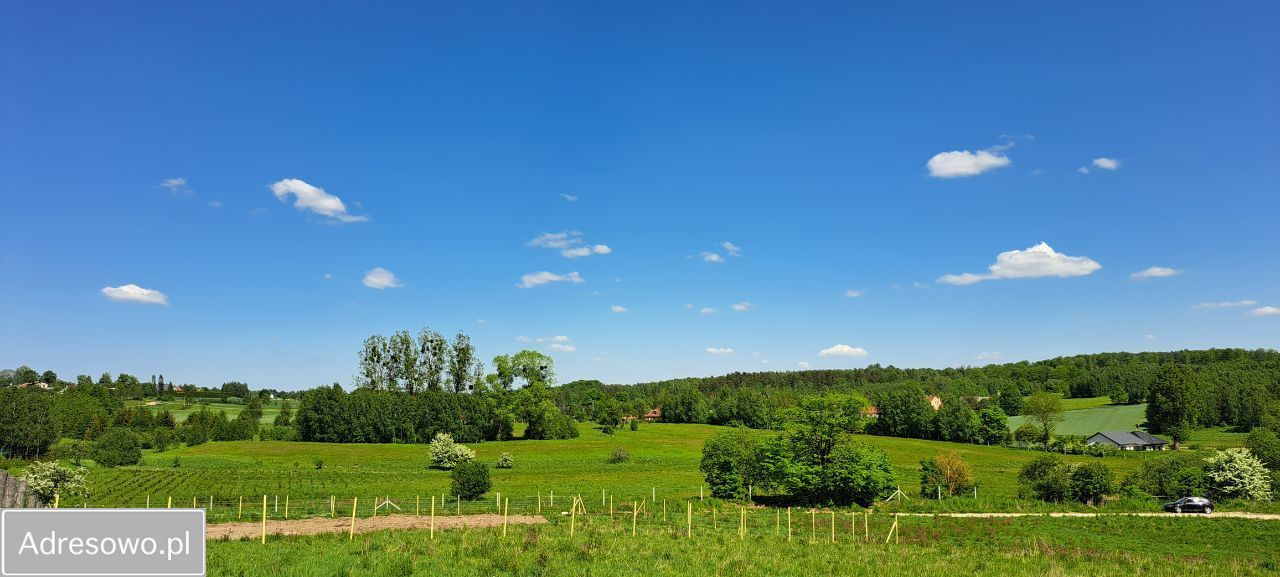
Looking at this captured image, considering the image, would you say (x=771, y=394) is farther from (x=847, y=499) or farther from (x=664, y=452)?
(x=847, y=499)

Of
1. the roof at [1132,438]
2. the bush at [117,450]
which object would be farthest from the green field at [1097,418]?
the bush at [117,450]

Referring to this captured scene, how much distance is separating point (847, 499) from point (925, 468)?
540 inches

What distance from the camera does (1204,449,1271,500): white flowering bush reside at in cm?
4956

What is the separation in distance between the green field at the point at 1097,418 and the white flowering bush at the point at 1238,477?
7308cm

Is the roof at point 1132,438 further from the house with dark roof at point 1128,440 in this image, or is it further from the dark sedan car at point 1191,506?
the dark sedan car at point 1191,506

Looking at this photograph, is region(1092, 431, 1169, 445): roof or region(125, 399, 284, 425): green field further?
region(125, 399, 284, 425): green field

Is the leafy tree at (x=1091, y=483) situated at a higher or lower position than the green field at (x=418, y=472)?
higher

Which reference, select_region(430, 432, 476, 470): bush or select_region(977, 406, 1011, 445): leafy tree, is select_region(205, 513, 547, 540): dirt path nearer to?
select_region(430, 432, 476, 470): bush

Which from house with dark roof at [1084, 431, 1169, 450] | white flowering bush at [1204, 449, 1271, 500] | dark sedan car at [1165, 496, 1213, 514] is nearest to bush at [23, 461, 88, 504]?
dark sedan car at [1165, 496, 1213, 514]

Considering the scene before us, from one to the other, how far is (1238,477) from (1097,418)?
89202mm

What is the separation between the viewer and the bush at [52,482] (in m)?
43.6

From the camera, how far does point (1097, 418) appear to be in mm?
127125

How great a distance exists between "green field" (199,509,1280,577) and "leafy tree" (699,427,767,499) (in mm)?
14575

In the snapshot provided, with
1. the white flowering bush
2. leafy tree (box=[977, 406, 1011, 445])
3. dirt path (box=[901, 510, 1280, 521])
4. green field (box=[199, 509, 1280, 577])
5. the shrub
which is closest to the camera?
green field (box=[199, 509, 1280, 577])
